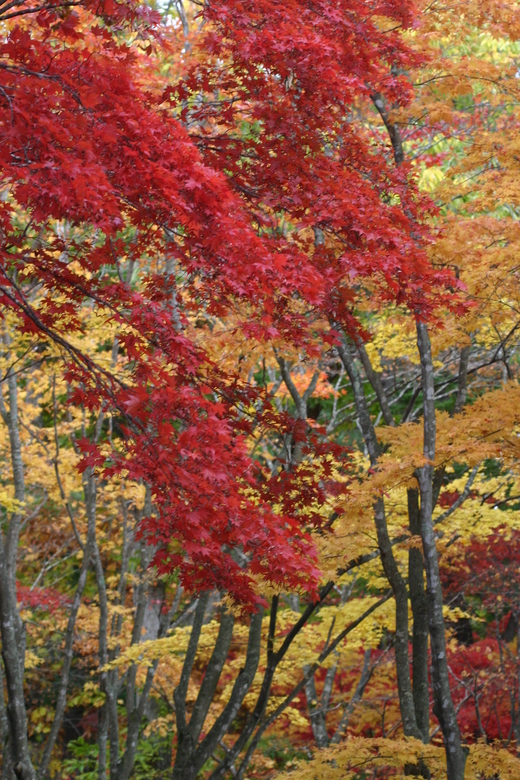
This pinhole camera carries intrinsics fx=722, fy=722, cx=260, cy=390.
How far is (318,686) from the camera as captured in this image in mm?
12469

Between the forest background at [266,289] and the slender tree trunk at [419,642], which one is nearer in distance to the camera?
the forest background at [266,289]

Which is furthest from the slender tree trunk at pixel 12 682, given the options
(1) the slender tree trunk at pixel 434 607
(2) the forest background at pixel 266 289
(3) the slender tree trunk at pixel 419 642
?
(1) the slender tree trunk at pixel 434 607

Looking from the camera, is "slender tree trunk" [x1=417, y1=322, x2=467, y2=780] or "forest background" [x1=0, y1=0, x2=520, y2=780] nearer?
"forest background" [x1=0, y1=0, x2=520, y2=780]

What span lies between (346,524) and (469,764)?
2153 mm

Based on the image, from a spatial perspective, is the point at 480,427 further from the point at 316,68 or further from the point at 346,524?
the point at 316,68

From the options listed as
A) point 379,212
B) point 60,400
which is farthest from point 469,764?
point 60,400

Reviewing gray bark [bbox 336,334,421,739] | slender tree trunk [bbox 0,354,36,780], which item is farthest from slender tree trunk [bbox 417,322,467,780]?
slender tree trunk [bbox 0,354,36,780]

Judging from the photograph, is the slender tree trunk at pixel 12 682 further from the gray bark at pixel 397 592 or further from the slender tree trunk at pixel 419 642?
the slender tree trunk at pixel 419 642

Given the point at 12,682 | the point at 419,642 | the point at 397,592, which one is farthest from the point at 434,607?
the point at 12,682

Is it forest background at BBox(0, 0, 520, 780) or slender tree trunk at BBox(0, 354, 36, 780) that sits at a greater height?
forest background at BBox(0, 0, 520, 780)

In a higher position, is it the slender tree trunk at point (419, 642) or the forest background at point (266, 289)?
the forest background at point (266, 289)

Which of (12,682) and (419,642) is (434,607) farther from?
(12,682)

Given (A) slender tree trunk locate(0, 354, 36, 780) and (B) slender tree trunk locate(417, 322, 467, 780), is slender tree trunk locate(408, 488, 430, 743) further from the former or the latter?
(A) slender tree trunk locate(0, 354, 36, 780)

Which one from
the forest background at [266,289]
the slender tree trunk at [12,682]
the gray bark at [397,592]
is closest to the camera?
the forest background at [266,289]
